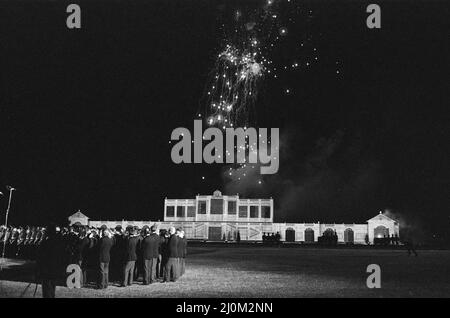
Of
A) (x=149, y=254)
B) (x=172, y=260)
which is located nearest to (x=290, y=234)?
(x=172, y=260)

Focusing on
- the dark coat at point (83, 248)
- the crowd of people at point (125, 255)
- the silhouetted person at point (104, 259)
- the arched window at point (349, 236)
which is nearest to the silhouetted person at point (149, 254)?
the crowd of people at point (125, 255)

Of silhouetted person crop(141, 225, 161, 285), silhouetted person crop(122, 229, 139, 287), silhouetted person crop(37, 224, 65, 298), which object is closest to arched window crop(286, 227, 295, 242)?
silhouetted person crop(141, 225, 161, 285)

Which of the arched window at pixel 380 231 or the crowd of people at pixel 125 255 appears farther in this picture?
the arched window at pixel 380 231

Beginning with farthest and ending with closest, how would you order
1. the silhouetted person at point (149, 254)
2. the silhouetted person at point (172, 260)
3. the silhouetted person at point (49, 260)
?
the silhouetted person at point (172, 260) → the silhouetted person at point (149, 254) → the silhouetted person at point (49, 260)

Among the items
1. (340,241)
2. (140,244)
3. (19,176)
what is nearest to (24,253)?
(140,244)

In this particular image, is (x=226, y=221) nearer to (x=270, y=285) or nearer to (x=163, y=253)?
(x=163, y=253)

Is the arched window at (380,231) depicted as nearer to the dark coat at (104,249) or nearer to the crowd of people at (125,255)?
the crowd of people at (125,255)

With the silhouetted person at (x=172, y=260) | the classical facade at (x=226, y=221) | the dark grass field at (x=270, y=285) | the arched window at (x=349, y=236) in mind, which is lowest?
the dark grass field at (x=270, y=285)
